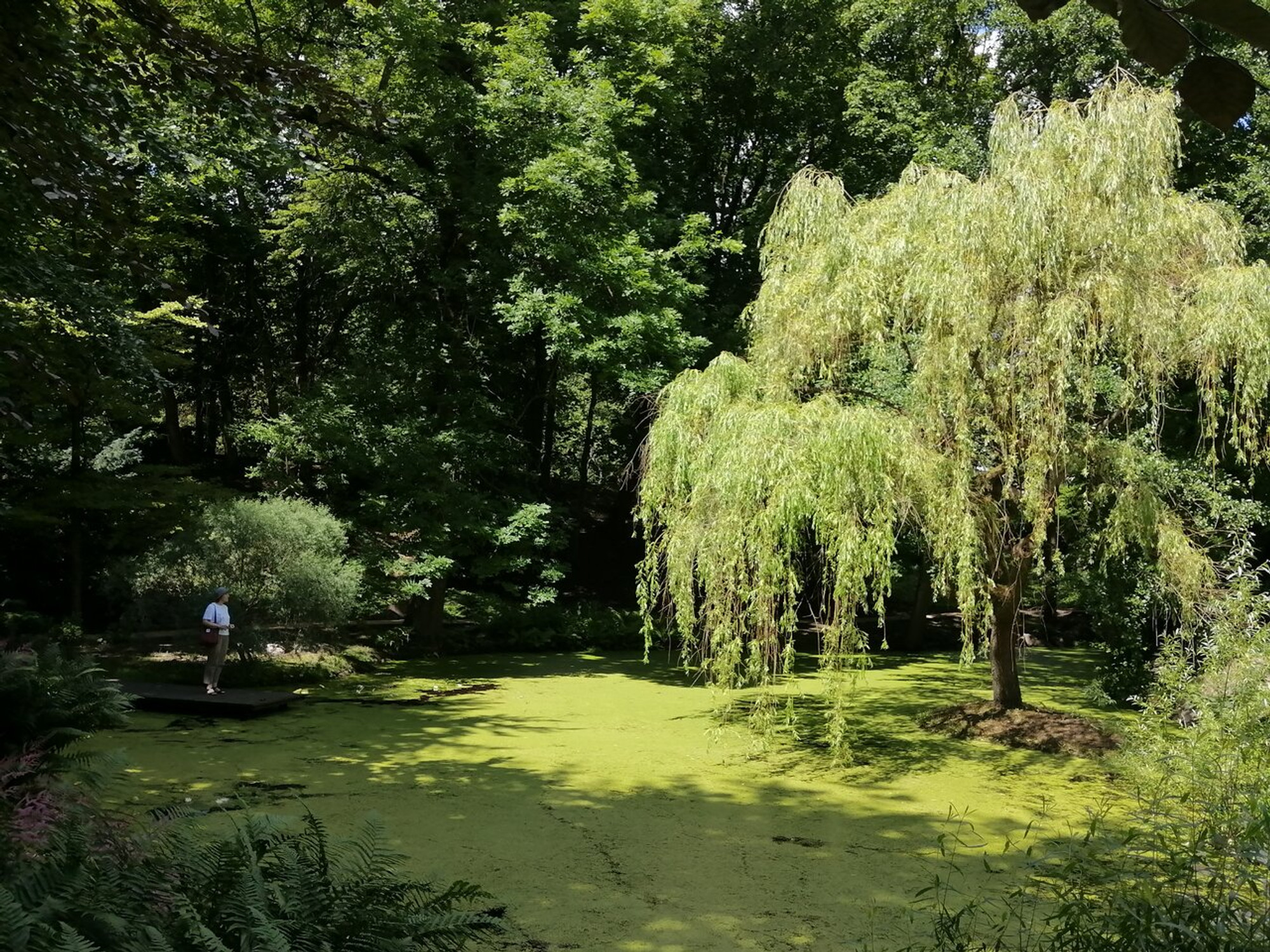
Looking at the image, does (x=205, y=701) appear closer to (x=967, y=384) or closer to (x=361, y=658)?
(x=361, y=658)

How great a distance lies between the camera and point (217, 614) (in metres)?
8.61

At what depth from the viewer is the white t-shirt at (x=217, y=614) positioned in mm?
8602

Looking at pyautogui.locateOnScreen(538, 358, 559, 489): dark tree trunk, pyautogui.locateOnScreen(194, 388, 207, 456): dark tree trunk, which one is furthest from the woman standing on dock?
pyautogui.locateOnScreen(194, 388, 207, 456): dark tree trunk

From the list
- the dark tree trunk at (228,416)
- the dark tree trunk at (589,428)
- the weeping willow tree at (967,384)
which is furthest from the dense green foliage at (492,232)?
the weeping willow tree at (967,384)

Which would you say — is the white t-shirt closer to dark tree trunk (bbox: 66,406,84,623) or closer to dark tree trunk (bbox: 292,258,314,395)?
dark tree trunk (bbox: 66,406,84,623)

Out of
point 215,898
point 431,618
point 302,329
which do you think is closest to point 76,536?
point 431,618

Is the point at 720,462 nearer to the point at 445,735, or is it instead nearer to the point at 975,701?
the point at 445,735

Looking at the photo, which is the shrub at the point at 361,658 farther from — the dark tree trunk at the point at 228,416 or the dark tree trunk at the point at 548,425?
the dark tree trunk at the point at 228,416

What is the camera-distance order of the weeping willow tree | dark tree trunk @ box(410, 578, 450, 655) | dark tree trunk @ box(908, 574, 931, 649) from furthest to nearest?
dark tree trunk @ box(908, 574, 931, 649), dark tree trunk @ box(410, 578, 450, 655), the weeping willow tree

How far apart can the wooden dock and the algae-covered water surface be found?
0.18m

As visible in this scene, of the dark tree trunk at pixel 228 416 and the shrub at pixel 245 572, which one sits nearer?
the shrub at pixel 245 572

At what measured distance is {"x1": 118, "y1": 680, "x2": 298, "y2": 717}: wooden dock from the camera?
790 cm

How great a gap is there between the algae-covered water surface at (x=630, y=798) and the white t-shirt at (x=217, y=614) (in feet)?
3.23

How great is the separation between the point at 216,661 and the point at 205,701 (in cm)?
69
